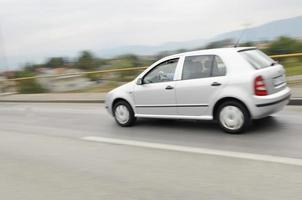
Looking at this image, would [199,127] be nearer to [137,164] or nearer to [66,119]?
[137,164]

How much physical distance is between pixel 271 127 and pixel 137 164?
2.92 meters

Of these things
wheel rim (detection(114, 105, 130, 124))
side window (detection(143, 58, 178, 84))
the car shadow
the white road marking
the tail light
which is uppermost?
side window (detection(143, 58, 178, 84))

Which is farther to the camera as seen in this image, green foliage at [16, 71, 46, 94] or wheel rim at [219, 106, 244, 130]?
green foliage at [16, 71, 46, 94]

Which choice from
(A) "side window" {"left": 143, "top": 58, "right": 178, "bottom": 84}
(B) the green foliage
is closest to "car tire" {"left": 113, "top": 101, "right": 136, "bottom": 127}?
(A) "side window" {"left": 143, "top": 58, "right": 178, "bottom": 84}

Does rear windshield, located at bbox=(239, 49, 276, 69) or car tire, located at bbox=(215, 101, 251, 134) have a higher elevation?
rear windshield, located at bbox=(239, 49, 276, 69)

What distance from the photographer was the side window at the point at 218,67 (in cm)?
764

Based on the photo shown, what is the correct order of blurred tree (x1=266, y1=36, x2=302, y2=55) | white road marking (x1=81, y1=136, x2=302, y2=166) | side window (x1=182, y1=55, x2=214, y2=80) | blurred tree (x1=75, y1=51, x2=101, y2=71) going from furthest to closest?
→ blurred tree (x1=75, y1=51, x2=101, y2=71), blurred tree (x1=266, y1=36, x2=302, y2=55), side window (x1=182, y1=55, x2=214, y2=80), white road marking (x1=81, y1=136, x2=302, y2=166)

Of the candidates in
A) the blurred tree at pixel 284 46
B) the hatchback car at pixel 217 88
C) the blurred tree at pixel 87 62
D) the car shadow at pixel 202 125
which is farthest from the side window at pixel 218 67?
the blurred tree at pixel 87 62

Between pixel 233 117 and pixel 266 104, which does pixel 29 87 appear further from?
pixel 266 104

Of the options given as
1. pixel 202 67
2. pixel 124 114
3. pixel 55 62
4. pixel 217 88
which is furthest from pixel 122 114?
pixel 55 62

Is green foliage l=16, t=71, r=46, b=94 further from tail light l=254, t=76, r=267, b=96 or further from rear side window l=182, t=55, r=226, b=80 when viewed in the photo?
tail light l=254, t=76, r=267, b=96

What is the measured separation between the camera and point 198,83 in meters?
7.86

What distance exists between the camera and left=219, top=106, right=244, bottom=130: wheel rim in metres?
7.45

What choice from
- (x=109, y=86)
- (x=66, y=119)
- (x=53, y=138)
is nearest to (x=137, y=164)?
(x=53, y=138)
